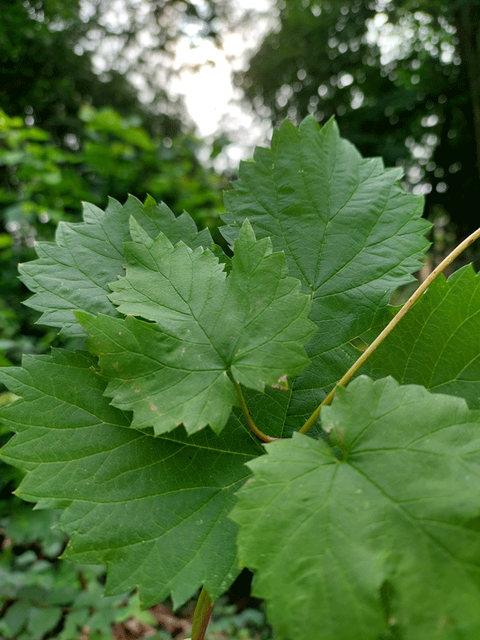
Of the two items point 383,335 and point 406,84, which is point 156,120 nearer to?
point 406,84

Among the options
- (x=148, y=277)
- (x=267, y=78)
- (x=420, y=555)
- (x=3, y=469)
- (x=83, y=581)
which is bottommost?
(x=83, y=581)

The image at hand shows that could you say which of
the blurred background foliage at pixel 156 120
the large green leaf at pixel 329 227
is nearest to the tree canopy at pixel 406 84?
the blurred background foliage at pixel 156 120

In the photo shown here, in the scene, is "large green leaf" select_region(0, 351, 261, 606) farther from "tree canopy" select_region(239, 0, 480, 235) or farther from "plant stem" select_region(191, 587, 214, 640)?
"tree canopy" select_region(239, 0, 480, 235)

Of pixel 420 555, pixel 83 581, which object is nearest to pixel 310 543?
pixel 420 555

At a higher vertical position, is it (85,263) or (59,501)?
(85,263)

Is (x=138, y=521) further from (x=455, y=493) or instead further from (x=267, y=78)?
(x=267, y=78)

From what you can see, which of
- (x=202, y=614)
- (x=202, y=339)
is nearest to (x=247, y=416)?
(x=202, y=339)
